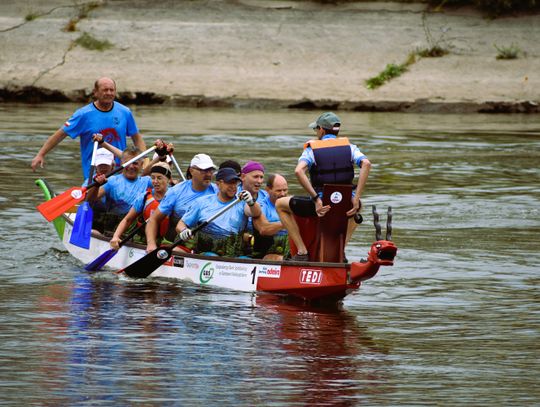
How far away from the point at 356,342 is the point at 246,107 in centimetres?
2418

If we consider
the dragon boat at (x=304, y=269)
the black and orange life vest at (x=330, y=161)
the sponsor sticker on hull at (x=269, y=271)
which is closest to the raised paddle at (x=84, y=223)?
the dragon boat at (x=304, y=269)

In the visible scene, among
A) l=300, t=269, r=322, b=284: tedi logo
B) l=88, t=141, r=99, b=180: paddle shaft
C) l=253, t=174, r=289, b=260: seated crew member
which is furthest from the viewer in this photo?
l=88, t=141, r=99, b=180: paddle shaft

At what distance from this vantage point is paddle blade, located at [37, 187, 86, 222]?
14.3 m

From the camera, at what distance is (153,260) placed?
42.6ft

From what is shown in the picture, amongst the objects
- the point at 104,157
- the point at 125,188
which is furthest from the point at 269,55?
the point at 125,188

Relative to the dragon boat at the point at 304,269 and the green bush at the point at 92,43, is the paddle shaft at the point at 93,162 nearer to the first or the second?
the dragon boat at the point at 304,269

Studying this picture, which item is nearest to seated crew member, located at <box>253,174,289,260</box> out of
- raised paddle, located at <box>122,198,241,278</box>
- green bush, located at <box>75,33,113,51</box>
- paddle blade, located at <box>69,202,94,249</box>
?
raised paddle, located at <box>122,198,241,278</box>

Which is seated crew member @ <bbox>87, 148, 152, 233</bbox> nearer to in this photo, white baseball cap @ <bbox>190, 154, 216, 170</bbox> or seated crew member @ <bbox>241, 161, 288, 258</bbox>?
white baseball cap @ <bbox>190, 154, 216, 170</bbox>

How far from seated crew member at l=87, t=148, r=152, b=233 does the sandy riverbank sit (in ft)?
65.9

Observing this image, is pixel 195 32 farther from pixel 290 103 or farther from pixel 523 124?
pixel 523 124

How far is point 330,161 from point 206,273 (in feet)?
5.44

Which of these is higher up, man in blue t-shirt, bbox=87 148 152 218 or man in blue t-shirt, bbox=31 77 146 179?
man in blue t-shirt, bbox=31 77 146 179

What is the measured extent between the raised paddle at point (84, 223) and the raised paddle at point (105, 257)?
27cm

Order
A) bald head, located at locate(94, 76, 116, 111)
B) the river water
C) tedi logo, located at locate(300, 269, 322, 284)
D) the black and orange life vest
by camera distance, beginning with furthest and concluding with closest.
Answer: bald head, located at locate(94, 76, 116, 111) → the black and orange life vest → tedi logo, located at locate(300, 269, 322, 284) → the river water
